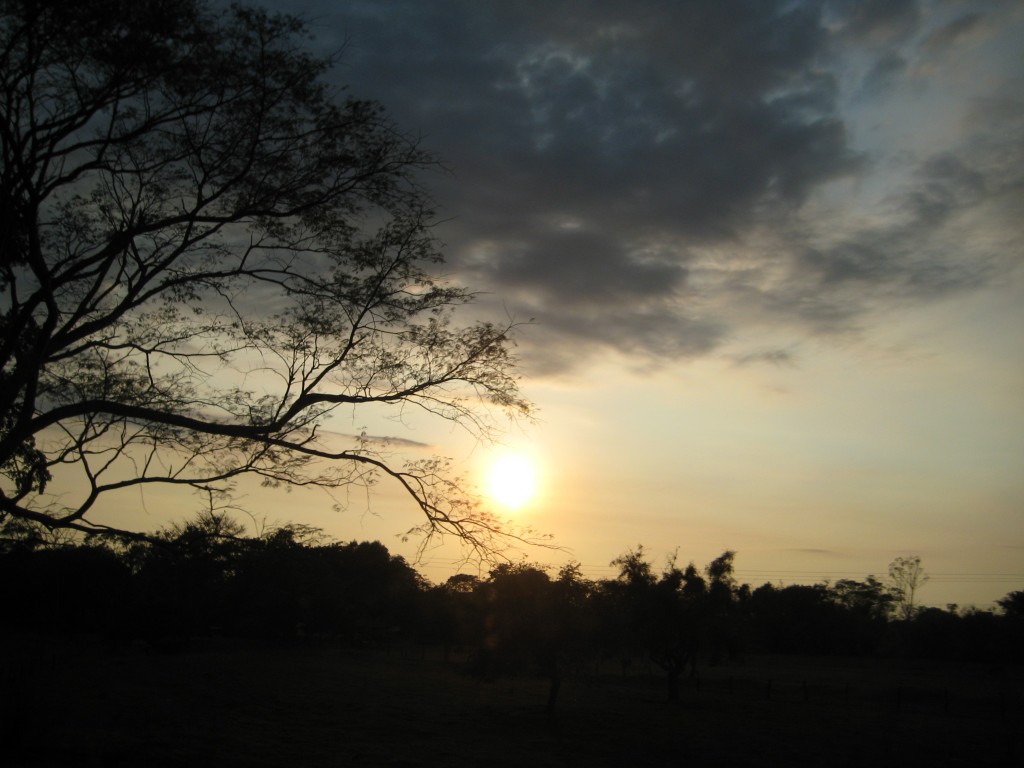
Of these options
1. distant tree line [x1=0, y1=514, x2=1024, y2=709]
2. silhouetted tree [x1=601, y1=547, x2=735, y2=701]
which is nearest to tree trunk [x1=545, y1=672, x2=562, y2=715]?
distant tree line [x1=0, y1=514, x2=1024, y2=709]

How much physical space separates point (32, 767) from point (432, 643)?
59588 millimetres

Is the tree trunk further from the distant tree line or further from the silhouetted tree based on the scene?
the silhouetted tree

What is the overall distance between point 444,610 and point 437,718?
29917 mm

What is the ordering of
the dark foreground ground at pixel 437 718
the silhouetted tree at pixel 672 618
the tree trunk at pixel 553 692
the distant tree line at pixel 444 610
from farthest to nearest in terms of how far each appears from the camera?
the silhouetted tree at pixel 672 618 → the tree trunk at pixel 553 692 → the dark foreground ground at pixel 437 718 → the distant tree line at pixel 444 610

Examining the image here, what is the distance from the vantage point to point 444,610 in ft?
185

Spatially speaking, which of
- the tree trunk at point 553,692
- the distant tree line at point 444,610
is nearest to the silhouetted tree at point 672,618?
the distant tree line at point 444,610

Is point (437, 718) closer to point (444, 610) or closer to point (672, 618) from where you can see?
point (672, 618)

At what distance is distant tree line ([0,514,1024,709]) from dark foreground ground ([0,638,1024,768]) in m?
2.06

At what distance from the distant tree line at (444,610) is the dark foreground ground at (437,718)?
6.75 feet

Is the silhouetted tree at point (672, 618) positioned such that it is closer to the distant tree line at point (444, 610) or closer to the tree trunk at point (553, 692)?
the distant tree line at point (444, 610)

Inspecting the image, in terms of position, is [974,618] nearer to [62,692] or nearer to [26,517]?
[62,692]

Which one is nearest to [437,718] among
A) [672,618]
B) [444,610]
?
[672,618]

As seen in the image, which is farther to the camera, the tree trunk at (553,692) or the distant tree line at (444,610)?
the tree trunk at (553,692)

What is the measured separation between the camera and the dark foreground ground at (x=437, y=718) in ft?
53.1
